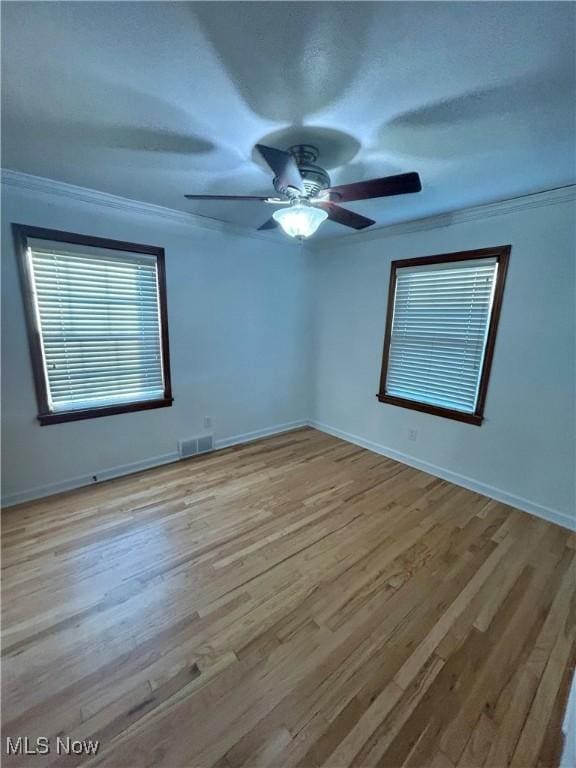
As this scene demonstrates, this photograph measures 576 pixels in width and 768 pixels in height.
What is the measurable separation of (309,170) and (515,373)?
2.22 m

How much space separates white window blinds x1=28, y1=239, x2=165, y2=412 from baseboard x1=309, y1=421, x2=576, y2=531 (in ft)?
7.90

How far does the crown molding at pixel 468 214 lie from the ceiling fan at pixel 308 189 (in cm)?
137

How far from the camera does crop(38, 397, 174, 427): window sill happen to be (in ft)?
8.29

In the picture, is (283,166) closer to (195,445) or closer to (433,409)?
(433,409)

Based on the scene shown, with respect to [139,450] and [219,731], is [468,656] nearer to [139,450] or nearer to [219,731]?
[219,731]

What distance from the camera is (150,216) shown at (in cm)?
278

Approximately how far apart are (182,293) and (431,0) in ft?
8.52

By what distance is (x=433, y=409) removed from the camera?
3074mm

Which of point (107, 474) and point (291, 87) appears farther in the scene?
point (107, 474)

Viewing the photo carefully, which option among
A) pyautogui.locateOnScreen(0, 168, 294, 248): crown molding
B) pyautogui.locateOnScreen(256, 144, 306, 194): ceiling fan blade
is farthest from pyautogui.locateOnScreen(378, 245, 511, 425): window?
pyautogui.locateOnScreen(256, 144, 306, 194): ceiling fan blade

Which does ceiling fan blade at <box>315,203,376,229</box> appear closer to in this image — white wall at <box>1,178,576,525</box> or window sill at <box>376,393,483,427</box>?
white wall at <box>1,178,576,525</box>

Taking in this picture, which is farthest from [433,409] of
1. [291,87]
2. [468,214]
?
[291,87]

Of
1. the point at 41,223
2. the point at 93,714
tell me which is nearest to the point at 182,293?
the point at 41,223

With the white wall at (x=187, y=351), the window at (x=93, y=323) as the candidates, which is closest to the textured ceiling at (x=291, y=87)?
the window at (x=93, y=323)
